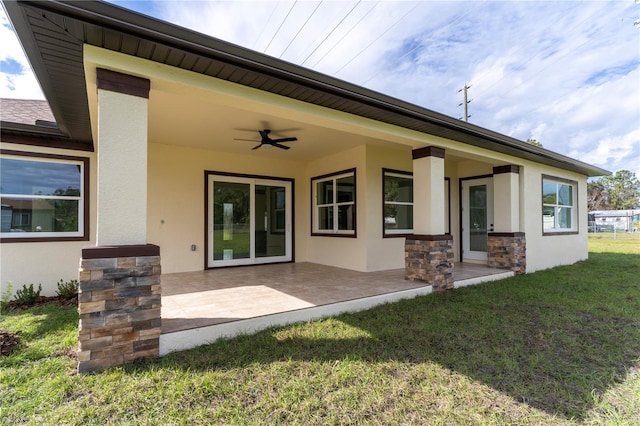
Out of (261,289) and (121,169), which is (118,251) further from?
(261,289)

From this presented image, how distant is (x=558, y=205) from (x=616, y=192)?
40.6 meters

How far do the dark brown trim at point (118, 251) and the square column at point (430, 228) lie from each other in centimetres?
444

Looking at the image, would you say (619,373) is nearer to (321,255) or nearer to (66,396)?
(66,396)

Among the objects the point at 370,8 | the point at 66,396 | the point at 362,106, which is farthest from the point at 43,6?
the point at 370,8

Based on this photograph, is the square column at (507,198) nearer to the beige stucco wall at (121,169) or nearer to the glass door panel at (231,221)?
the glass door panel at (231,221)

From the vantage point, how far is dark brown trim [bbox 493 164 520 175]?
24.1 ft

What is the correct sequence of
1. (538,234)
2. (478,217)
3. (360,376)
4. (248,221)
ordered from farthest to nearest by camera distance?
(478,217)
(538,234)
(248,221)
(360,376)

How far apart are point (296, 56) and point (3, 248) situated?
854 cm

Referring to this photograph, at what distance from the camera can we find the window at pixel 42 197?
5.24 meters

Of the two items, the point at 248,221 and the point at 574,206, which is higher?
the point at 574,206

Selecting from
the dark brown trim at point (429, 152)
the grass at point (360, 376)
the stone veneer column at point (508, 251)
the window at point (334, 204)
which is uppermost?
the dark brown trim at point (429, 152)

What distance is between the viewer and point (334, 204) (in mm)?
7879

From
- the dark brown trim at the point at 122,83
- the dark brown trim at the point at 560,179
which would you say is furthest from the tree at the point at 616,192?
the dark brown trim at the point at 122,83

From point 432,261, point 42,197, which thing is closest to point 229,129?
point 42,197
